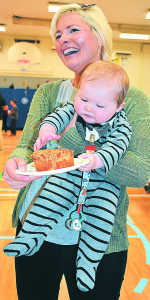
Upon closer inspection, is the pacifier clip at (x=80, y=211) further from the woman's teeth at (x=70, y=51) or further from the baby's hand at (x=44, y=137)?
the woman's teeth at (x=70, y=51)

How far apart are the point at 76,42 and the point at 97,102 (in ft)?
0.95

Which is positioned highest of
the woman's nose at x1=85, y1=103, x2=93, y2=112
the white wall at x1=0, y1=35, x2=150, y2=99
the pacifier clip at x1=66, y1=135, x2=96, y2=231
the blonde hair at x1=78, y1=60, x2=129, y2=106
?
the white wall at x1=0, y1=35, x2=150, y2=99

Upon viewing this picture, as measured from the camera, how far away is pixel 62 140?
3.65 ft

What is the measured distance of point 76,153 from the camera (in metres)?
1.13

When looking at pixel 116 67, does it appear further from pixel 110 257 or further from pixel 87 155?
pixel 110 257

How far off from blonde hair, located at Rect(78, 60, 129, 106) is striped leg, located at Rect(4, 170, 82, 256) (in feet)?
1.18

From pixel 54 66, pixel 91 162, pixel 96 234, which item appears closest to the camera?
pixel 91 162

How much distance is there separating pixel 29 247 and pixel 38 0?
899 centimetres

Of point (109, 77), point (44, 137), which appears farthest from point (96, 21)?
point (44, 137)

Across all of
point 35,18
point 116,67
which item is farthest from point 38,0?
point 116,67

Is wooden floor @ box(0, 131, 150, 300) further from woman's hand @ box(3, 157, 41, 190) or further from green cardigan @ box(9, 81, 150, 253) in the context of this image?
woman's hand @ box(3, 157, 41, 190)

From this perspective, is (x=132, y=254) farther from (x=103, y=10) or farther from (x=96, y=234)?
(x=103, y=10)

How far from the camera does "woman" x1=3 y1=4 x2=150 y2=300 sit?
1.05 meters

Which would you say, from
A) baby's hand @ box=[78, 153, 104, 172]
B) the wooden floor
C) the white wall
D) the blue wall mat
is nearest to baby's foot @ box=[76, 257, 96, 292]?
baby's hand @ box=[78, 153, 104, 172]
